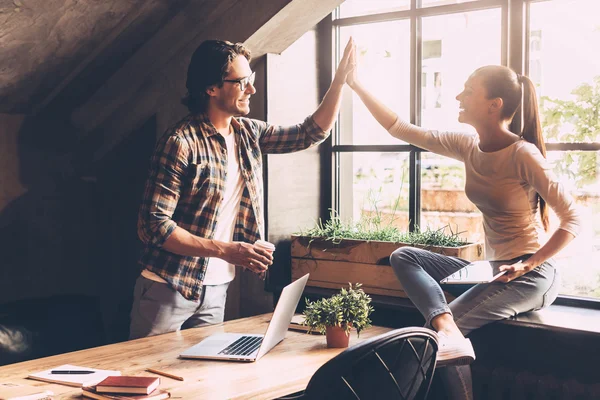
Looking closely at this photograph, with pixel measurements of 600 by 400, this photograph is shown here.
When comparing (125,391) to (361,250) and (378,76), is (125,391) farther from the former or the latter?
(378,76)

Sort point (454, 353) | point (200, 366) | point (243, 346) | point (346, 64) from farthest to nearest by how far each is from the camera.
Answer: point (346, 64) → point (454, 353) → point (243, 346) → point (200, 366)

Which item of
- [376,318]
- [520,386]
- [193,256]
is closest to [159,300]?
[193,256]

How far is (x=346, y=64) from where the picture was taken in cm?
307

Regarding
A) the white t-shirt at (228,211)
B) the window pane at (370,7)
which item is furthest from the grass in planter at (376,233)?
the window pane at (370,7)

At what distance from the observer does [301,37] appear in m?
3.79

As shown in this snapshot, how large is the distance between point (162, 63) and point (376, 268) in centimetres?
163

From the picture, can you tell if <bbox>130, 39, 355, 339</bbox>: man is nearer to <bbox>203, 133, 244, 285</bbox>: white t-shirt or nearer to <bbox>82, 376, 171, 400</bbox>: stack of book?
<bbox>203, 133, 244, 285</bbox>: white t-shirt

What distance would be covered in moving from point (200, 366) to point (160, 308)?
0.62 metres

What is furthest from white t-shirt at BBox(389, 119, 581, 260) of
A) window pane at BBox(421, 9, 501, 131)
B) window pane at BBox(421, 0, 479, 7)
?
window pane at BBox(421, 0, 479, 7)

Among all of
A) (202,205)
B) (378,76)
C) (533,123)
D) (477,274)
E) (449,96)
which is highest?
(378,76)

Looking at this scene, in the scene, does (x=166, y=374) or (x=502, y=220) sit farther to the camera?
(x=502, y=220)

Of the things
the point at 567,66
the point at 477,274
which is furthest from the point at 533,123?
the point at 477,274

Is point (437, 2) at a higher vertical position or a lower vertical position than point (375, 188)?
higher

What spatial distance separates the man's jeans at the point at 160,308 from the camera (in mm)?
2707
